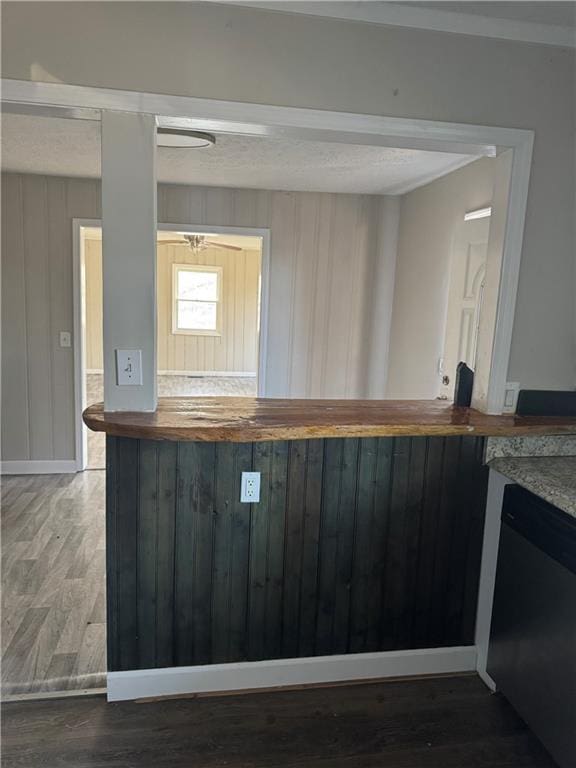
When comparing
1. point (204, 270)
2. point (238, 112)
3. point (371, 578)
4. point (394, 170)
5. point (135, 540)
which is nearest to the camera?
point (238, 112)

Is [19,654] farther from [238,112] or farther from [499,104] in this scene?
[499,104]

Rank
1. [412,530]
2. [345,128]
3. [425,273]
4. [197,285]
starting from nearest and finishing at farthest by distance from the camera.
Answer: [345,128] → [412,530] → [425,273] → [197,285]

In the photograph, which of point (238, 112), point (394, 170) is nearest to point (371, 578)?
point (238, 112)

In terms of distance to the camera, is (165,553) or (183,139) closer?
(165,553)

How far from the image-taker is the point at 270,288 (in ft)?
14.3

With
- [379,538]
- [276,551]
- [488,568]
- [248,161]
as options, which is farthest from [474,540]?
[248,161]

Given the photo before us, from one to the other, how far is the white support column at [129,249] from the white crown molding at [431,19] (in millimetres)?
541

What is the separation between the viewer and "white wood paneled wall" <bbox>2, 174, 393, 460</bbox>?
13.2 feet

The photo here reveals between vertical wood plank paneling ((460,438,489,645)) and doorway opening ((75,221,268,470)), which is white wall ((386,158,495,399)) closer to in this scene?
vertical wood plank paneling ((460,438,489,645))

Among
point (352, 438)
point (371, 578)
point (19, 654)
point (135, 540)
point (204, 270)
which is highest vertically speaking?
point (204, 270)

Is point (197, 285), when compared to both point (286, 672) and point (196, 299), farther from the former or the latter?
point (286, 672)

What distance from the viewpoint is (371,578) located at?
2055 millimetres

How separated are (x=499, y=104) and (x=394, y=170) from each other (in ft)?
5.04

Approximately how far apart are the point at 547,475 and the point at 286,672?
123 centimetres
